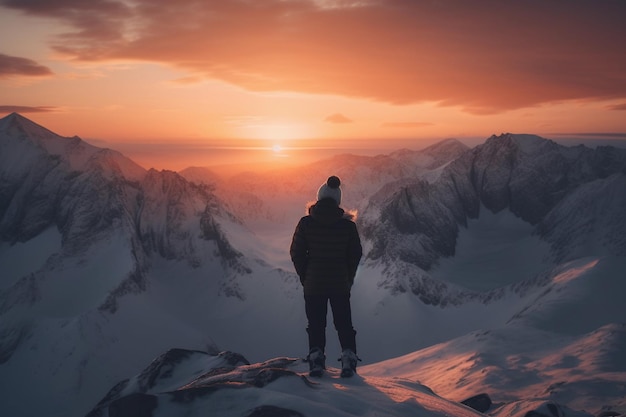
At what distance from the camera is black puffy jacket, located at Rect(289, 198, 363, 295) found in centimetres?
1215

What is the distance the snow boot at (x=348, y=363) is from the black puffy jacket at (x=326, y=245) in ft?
4.90

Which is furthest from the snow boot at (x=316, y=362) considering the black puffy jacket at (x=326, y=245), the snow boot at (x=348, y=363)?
the black puffy jacket at (x=326, y=245)

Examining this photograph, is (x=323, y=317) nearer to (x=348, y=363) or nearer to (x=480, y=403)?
(x=348, y=363)

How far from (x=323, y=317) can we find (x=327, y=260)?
1.41 meters

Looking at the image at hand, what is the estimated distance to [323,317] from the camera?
12.5 meters

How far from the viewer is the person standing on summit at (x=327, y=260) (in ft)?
39.9

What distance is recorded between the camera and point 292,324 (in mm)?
175125

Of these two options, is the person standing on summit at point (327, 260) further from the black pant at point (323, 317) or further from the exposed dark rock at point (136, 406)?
the exposed dark rock at point (136, 406)

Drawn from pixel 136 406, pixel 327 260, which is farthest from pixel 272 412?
pixel 327 260

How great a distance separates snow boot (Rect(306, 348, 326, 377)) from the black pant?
6.6 inches

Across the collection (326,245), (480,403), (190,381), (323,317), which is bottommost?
(480,403)

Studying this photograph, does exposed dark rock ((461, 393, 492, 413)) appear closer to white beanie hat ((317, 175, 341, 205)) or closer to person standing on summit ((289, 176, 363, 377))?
person standing on summit ((289, 176, 363, 377))

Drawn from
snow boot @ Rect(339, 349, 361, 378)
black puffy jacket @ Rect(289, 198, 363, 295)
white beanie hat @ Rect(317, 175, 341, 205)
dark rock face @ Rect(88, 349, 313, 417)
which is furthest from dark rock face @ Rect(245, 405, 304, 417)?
white beanie hat @ Rect(317, 175, 341, 205)

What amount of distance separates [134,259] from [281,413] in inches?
7633
